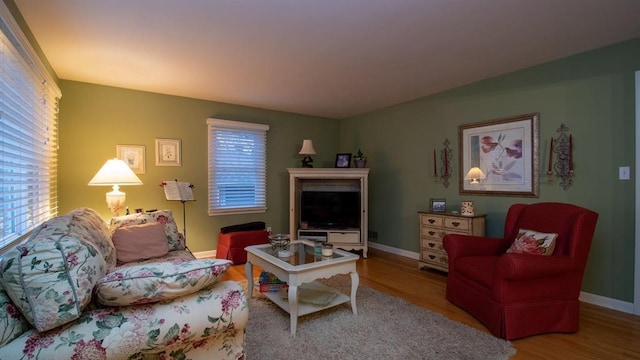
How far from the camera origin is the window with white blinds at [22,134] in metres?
1.88

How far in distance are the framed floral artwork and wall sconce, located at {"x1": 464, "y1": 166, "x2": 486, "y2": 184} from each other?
11 millimetres

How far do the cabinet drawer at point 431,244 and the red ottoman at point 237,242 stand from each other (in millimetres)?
2111

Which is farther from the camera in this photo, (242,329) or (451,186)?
(451,186)

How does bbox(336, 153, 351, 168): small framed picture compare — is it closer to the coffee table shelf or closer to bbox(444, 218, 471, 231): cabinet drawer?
bbox(444, 218, 471, 231): cabinet drawer

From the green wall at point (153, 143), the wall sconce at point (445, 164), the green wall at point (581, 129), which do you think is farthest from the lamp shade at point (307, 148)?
the wall sconce at point (445, 164)

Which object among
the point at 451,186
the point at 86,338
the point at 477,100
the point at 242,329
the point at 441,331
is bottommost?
the point at 441,331

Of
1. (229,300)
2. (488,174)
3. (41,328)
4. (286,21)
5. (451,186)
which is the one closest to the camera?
(41,328)

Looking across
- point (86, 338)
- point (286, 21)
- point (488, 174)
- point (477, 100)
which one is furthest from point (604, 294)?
point (86, 338)

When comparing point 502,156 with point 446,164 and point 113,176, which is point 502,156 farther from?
point 113,176

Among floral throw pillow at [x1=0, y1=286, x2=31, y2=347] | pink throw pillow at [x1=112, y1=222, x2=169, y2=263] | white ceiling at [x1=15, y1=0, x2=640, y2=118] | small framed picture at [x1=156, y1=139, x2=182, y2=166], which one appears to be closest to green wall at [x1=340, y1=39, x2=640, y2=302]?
white ceiling at [x1=15, y1=0, x2=640, y2=118]

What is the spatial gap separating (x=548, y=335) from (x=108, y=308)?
2.80 meters

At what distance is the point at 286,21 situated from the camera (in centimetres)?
226

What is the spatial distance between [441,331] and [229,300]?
1.72 m

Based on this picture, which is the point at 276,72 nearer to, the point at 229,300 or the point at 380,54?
the point at 380,54
